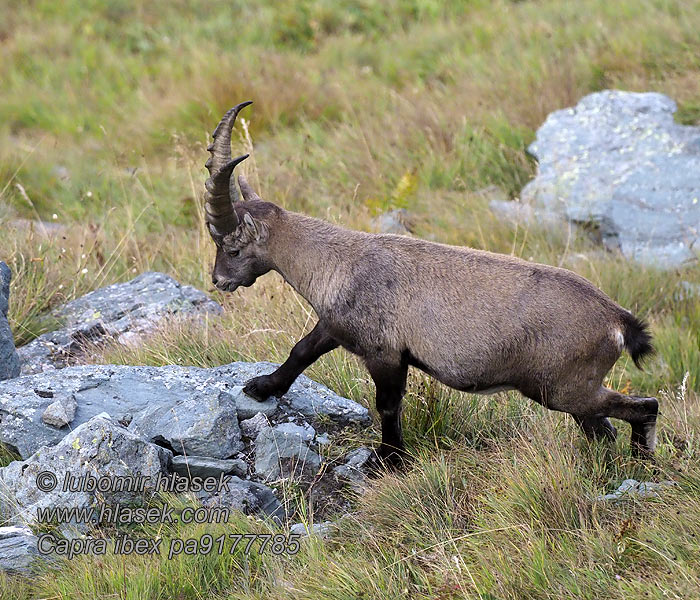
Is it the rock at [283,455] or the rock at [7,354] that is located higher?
the rock at [7,354]

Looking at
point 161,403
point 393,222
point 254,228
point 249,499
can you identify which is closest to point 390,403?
point 249,499

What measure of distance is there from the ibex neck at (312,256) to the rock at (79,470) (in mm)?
1170

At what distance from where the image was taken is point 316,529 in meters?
4.39

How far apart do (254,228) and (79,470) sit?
5.01 feet

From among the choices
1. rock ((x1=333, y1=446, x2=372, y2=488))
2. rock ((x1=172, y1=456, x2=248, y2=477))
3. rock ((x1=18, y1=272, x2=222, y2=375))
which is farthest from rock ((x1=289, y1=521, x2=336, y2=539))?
rock ((x1=18, y1=272, x2=222, y2=375))

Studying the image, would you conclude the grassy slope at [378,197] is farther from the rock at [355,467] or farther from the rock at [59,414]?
the rock at [59,414]

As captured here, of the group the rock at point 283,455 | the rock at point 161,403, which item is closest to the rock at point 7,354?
the rock at point 161,403

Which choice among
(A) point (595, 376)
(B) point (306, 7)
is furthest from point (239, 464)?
(B) point (306, 7)

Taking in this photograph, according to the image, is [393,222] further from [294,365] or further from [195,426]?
[195,426]

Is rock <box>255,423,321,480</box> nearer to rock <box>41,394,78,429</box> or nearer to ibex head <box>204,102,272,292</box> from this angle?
ibex head <box>204,102,272,292</box>

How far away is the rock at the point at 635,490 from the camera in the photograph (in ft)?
13.9

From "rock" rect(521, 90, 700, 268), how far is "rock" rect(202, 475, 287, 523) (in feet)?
15.7

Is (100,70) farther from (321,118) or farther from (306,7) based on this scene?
(321,118)

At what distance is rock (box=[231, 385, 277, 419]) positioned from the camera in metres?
5.23
